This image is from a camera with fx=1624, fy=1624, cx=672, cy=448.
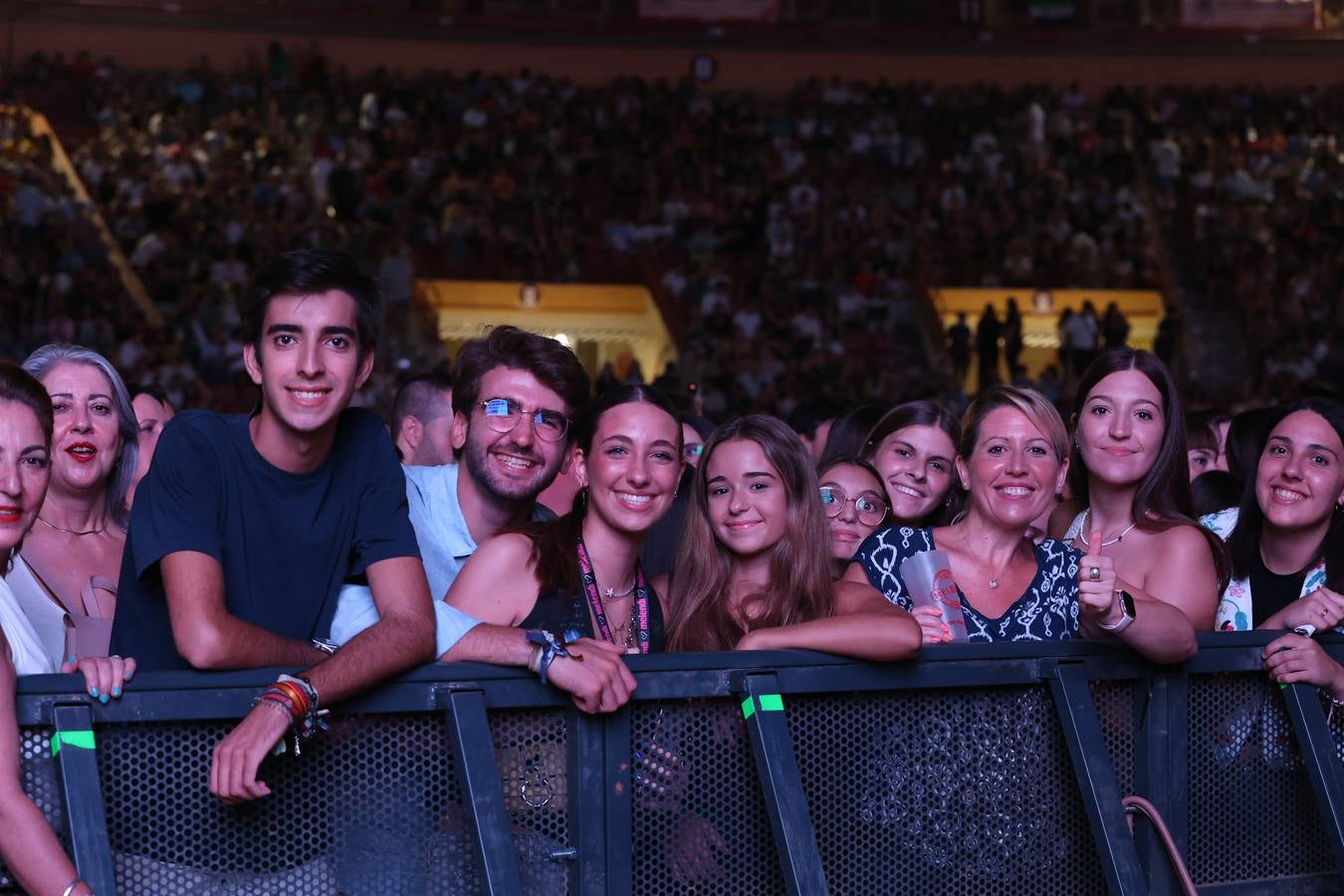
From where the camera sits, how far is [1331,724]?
13.3 feet

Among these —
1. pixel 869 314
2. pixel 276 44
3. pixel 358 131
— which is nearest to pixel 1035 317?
pixel 869 314

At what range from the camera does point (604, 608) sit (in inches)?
153

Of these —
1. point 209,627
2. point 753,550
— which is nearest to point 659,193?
point 753,550

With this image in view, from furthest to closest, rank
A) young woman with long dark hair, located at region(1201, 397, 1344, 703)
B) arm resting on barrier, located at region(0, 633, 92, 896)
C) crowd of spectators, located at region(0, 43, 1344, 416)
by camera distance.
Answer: crowd of spectators, located at region(0, 43, 1344, 416)
young woman with long dark hair, located at region(1201, 397, 1344, 703)
arm resting on barrier, located at region(0, 633, 92, 896)

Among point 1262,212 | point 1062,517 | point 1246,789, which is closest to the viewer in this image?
point 1246,789

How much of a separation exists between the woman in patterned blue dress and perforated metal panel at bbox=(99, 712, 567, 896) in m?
1.35

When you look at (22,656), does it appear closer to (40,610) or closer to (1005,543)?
(40,610)

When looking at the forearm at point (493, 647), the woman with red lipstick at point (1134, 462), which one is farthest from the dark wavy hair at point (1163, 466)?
the forearm at point (493, 647)

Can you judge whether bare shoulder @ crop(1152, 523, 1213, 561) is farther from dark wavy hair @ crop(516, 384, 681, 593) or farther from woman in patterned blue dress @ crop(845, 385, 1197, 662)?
dark wavy hair @ crop(516, 384, 681, 593)

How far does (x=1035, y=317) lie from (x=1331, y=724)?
19.0 meters

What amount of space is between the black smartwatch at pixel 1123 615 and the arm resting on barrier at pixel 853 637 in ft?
1.56

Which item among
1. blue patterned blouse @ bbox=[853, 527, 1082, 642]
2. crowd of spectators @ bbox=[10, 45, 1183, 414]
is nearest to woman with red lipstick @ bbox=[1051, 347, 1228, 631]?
blue patterned blouse @ bbox=[853, 527, 1082, 642]

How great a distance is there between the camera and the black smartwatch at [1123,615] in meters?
3.64

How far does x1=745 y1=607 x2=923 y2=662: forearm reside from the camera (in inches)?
135
